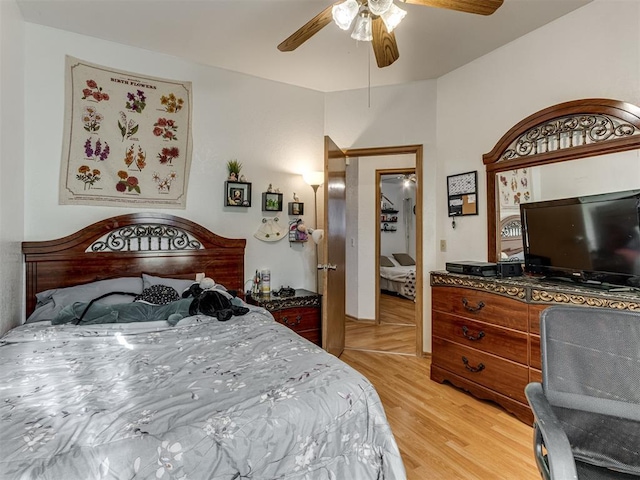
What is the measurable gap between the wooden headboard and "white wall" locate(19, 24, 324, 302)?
13cm

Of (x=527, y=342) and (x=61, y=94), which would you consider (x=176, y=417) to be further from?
(x=61, y=94)

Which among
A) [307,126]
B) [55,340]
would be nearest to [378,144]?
[307,126]

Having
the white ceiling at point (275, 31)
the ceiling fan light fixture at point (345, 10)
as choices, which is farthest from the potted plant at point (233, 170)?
the ceiling fan light fixture at point (345, 10)

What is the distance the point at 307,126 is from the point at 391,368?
264 cm

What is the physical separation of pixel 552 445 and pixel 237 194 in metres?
2.88

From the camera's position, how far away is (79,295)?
2408mm

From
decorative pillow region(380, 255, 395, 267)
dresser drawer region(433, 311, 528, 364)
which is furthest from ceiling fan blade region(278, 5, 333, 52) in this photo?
decorative pillow region(380, 255, 395, 267)

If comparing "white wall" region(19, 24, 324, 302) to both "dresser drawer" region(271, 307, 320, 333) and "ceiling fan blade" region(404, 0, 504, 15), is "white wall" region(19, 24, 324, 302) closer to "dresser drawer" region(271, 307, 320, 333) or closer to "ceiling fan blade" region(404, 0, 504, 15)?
"dresser drawer" region(271, 307, 320, 333)

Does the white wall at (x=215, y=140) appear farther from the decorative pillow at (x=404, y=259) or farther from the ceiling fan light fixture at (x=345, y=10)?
the decorative pillow at (x=404, y=259)

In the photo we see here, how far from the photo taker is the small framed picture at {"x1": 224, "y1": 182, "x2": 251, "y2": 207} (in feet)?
10.5

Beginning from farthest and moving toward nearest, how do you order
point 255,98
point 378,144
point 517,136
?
point 378,144, point 255,98, point 517,136

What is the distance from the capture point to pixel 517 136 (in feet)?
8.91

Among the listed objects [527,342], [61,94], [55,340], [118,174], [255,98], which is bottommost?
[527,342]

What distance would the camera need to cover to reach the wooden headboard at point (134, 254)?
2.50 meters
